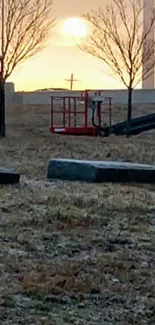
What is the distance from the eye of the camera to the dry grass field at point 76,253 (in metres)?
4.53

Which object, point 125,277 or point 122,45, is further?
point 122,45

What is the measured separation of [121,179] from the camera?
10.4 metres

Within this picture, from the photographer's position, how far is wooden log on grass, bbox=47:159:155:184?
33.8 feet

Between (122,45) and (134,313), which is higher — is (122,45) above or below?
above

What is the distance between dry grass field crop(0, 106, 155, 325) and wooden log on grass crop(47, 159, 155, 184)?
21 centimetres

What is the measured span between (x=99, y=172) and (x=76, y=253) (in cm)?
425

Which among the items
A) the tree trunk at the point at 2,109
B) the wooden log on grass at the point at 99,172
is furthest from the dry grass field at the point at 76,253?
the tree trunk at the point at 2,109

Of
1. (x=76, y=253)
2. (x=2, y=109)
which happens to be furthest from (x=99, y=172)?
(x=2, y=109)

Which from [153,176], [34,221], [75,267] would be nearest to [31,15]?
[153,176]

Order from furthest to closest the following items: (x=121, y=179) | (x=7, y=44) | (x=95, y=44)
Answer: (x=95, y=44), (x=7, y=44), (x=121, y=179)

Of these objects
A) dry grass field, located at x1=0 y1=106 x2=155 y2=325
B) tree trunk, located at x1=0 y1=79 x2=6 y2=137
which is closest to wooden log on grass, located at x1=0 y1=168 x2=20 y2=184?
dry grass field, located at x1=0 y1=106 x2=155 y2=325

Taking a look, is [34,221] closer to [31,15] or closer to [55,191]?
[55,191]

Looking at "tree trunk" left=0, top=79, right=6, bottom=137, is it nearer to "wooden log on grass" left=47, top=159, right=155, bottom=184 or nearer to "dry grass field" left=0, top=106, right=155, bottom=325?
"dry grass field" left=0, top=106, right=155, bottom=325

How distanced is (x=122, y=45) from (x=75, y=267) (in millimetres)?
18879
